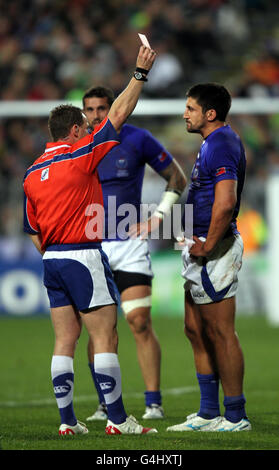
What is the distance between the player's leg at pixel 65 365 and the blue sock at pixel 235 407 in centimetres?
88

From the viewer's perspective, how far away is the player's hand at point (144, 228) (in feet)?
22.2

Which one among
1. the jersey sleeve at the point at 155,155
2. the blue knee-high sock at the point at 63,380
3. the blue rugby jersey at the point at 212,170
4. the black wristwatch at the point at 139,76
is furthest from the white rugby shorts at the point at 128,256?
the black wristwatch at the point at 139,76

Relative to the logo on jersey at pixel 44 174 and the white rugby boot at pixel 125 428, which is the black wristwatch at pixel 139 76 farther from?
the white rugby boot at pixel 125 428

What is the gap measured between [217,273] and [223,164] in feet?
2.20

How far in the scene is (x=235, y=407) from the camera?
562 centimetres

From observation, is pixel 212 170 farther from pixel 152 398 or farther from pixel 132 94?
pixel 152 398

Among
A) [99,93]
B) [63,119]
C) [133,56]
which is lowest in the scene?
[63,119]

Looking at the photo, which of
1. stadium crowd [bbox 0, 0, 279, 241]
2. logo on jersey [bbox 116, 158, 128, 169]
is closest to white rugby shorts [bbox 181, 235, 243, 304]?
logo on jersey [bbox 116, 158, 128, 169]

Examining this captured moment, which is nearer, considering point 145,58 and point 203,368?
point 145,58

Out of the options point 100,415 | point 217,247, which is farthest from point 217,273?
point 100,415

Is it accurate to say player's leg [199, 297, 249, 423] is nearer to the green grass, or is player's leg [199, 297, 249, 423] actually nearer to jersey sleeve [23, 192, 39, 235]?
the green grass

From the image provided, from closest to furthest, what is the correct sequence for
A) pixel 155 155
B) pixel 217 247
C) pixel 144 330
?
pixel 217 247 → pixel 144 330 → pixel 155 155

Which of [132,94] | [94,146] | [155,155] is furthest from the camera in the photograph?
[155,155]
